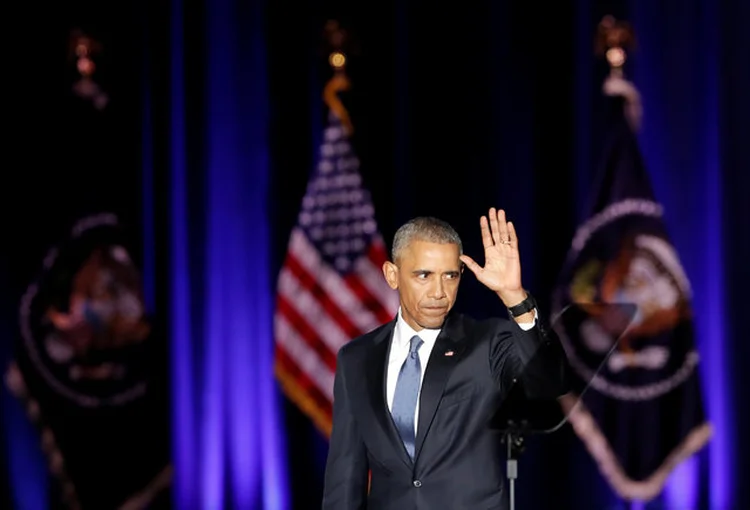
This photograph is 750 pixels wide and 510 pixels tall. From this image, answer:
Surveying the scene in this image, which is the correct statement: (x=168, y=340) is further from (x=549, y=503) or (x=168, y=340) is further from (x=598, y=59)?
(x=598, y=59)

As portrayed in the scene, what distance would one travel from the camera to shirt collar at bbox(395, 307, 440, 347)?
2391 millimetres

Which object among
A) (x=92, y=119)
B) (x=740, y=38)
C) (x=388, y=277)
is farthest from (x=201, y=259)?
(x=388, y=277)

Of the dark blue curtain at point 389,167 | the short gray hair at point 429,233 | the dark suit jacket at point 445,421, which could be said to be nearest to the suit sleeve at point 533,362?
the dark suit jacket at point 445,421

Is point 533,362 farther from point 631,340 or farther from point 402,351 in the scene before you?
point 631,340

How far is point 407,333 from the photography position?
2.43 meters

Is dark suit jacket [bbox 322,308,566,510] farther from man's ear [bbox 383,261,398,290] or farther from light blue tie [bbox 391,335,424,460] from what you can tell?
man's ear [bbox 383,261,398,290]

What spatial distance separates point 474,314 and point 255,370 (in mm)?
1297

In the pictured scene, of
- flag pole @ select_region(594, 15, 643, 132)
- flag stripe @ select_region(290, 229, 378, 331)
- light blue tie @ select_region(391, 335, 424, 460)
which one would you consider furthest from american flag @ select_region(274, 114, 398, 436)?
light blue tie @ select_region(391, 335, 424, 460)

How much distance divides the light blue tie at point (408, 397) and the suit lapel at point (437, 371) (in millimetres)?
32

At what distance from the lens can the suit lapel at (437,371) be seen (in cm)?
227

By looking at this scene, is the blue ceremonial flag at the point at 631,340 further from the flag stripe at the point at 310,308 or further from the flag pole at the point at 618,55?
the flag stripe at the point at 310,308

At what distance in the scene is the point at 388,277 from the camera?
249 centimetres

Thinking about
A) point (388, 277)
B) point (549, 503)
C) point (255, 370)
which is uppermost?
point (388, 277)

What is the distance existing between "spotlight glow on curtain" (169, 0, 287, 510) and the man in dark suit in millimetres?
3620
